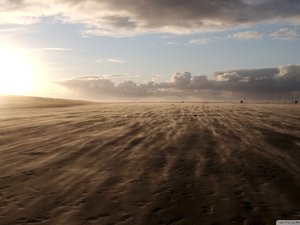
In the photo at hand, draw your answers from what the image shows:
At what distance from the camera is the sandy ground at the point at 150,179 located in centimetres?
736

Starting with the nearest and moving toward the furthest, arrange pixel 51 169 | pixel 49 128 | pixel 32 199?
pixel 32 199 < pixel 51 169 < pixel 49 128

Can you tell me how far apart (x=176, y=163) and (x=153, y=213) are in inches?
159

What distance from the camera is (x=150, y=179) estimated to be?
9688 mm

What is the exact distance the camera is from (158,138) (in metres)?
15.9

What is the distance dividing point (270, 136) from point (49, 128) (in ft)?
35.2

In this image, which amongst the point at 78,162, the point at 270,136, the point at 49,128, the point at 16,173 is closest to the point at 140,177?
the point at 78,162

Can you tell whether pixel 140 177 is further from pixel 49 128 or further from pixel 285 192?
pixel 49 128

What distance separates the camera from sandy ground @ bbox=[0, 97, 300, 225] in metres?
7.36

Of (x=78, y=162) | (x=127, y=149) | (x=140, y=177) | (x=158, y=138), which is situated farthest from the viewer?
(x=158, y=138)

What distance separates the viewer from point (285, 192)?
8.53 meters

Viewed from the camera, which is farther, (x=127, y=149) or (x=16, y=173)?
(x=127, y=149)

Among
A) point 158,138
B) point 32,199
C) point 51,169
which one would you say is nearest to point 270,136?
point 158,138

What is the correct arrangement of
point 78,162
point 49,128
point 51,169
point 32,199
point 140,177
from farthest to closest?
point 49,128
point 78,162
point 51,169
point 140,177
point 32,199

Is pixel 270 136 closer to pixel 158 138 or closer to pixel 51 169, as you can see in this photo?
pixel 158 138
